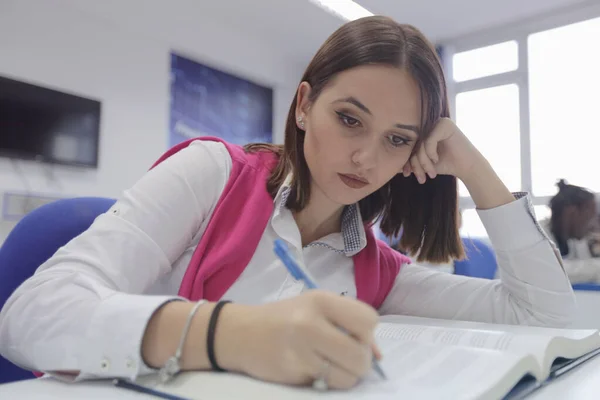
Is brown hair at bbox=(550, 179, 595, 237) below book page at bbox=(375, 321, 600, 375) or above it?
above

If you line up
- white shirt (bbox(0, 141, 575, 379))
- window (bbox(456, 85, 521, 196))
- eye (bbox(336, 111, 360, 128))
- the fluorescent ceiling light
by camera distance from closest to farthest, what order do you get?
1. white shirt (bbox(0, 141, 575, 379))
2. eye (bbox(336, 111, 360, 128))
3. the fluorescent ceiling light
4. window (bbox(456, 85, 521, 196))

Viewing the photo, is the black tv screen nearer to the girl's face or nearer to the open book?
the girl's face

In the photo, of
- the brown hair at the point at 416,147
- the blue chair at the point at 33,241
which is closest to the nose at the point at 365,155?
the brown hair at the point at 416,147

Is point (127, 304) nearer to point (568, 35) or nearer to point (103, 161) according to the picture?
point (103, 161)

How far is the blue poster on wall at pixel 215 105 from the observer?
433cm

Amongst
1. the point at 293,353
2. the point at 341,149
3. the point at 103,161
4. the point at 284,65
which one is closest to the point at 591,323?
the point at 341,149

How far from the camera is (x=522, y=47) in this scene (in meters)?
4.76

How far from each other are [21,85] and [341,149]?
3126 mm

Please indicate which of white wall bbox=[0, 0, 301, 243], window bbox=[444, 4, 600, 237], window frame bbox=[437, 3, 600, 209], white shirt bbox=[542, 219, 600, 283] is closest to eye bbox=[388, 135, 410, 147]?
white shirt bbox=[542, 219, 600, 283]

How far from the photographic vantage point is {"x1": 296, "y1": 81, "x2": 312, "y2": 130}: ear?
99 cm

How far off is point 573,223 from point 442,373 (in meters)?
2.53

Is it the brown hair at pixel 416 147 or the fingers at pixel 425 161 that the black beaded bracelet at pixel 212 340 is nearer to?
the brown hair at pixel 416 147

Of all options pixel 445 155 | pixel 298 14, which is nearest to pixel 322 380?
pixel 445 155

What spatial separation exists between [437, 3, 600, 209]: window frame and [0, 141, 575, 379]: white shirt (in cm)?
376
